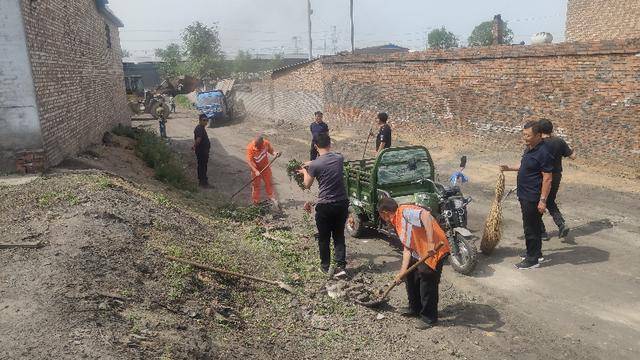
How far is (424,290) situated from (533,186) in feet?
8.39

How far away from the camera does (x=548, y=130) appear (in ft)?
24.5

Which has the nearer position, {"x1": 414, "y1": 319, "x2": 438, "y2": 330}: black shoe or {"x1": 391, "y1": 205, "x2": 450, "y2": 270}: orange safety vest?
{"x1": 391, "y1": 205, "x2": 450, "y2": 270}: orange safety vest

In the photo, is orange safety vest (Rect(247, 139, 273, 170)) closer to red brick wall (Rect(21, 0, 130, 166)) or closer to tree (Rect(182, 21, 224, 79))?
red brick wall (Rect(21, 0, 130, 166))

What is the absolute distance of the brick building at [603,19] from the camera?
58.5 feet

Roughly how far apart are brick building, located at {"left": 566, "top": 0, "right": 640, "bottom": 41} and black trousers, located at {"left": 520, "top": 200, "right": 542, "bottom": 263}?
14348 millimetres

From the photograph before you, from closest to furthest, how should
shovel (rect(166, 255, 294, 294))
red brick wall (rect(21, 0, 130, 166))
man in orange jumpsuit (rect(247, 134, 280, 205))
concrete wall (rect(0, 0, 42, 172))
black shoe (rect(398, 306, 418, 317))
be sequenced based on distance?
black shoe (rect(398, 306, 418, 317)) → shovel (rect(166, 255, 294, 294)) → concrete wall (rect(0, 0, 42, 172)) → red brick wall (rect(21, 0, 130, 166)) → man in orange jumpsuit (rect(247, 134, 280, 205))

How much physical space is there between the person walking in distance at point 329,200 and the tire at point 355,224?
1.65 metres

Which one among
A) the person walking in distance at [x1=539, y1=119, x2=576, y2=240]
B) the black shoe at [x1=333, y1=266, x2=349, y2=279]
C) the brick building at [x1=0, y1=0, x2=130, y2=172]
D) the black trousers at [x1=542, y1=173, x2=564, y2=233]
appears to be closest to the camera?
the black shoe at [x1=333, y1=266, x2=349, y2=279]

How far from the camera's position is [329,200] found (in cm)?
638

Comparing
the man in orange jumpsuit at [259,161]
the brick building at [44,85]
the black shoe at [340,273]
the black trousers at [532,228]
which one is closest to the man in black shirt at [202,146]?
the man in orange jumpsuit at [259,161]

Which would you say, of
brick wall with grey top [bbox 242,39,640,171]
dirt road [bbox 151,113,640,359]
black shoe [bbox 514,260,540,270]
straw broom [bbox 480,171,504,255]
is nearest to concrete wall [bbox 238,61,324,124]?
brick wall with grey top [bbox 242,39,640,171]

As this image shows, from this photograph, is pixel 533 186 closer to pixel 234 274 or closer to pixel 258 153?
pixel 234 274

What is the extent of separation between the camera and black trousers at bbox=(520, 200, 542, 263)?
21.6 feet

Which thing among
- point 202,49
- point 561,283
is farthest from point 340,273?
point 202,49
